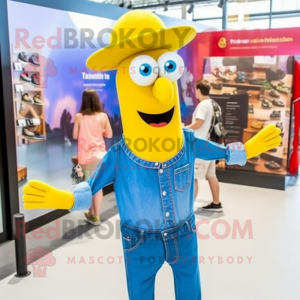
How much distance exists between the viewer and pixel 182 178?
6.28ft

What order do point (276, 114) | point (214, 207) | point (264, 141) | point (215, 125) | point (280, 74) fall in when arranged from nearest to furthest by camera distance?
point (264, 141) < point (215, 125) < point (214, 207) < point (280, 74) < point (276, 114)

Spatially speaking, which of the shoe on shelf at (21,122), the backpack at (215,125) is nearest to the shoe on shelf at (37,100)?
the shoe on shelf at (21,122)

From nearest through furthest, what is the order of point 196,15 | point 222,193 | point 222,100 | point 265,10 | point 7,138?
point 7,138
point 222,193
point 222,100
point 265,10
point 196,15

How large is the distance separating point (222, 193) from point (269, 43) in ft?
Result: 7.77

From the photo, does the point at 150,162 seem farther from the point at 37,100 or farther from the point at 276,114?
the point at 276,114

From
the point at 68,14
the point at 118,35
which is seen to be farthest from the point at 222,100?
the point at 118,35

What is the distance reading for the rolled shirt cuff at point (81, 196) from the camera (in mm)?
1870

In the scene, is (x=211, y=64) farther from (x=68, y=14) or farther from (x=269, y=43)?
(x=68, y=14)

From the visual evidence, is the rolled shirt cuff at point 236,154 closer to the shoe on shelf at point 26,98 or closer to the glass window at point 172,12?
the shoe on shelf at point 26,98

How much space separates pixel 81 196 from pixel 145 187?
1.04ft

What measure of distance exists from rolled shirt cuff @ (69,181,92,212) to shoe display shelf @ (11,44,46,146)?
2.09 m

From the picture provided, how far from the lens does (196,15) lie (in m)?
13.7

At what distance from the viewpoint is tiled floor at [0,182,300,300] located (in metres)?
2.84

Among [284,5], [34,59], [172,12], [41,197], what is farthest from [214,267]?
[172,12]
